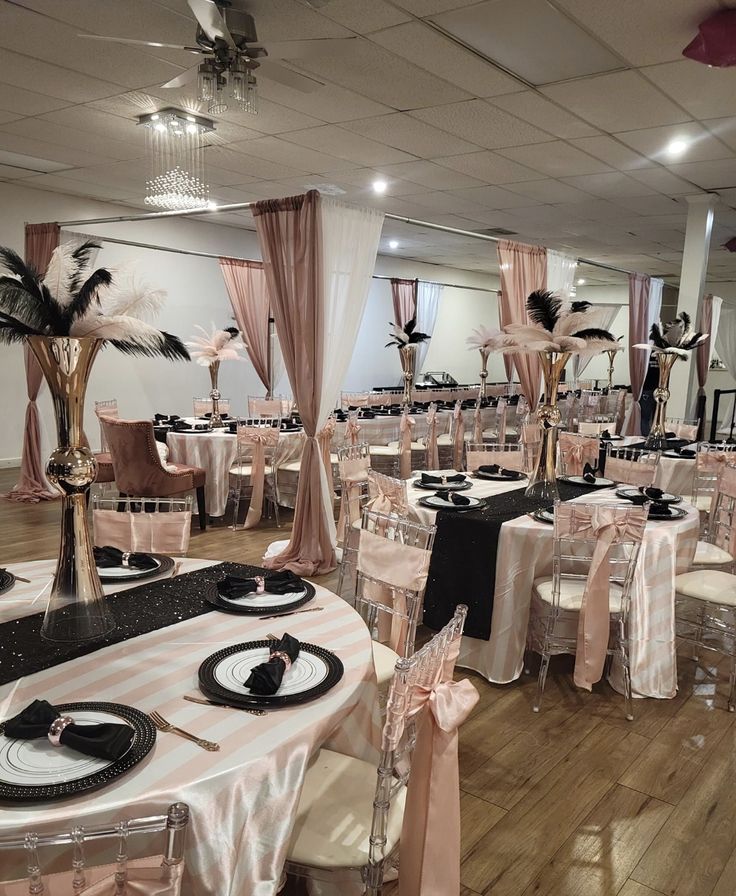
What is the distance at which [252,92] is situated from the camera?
12.1 feet

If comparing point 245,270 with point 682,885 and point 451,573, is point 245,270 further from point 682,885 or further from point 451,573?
point 682,885

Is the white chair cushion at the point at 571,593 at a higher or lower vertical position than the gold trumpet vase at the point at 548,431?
lower

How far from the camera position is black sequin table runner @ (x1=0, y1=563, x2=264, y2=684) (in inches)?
70.1

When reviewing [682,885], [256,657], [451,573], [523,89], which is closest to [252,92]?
[523,89]

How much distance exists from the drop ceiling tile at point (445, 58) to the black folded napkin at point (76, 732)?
367 cm

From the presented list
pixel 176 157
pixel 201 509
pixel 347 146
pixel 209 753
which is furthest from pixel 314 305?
pixel 209 753

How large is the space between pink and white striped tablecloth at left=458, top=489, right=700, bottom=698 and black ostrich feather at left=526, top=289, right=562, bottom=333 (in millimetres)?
1028

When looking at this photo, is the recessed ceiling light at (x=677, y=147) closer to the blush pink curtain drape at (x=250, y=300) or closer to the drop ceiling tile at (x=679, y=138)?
the drop ceiling tile at (x=679, y=138)

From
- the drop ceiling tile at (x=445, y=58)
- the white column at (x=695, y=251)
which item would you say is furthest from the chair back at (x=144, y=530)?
the white column at (x=695, y=251)

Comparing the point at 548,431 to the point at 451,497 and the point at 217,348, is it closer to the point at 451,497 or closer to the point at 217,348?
the point at 451,497

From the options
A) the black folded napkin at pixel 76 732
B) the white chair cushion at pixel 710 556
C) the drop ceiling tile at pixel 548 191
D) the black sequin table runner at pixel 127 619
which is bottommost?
the white chair cushion at pixel 710 556

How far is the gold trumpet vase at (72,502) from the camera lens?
71.8 inches

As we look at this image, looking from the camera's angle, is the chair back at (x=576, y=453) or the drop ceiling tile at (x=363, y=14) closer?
the drop ceiling tile at (x=363, y=14)

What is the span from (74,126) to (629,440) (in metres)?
5.63
